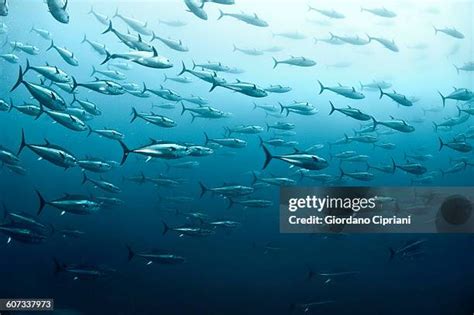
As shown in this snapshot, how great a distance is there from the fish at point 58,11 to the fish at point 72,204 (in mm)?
915

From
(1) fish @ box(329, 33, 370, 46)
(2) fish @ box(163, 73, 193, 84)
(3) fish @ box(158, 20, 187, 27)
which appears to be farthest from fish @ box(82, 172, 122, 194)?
(1) fish @ box(329, 33, 370, 46)

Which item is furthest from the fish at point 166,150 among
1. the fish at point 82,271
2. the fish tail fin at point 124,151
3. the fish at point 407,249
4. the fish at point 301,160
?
the fish at point 407,249

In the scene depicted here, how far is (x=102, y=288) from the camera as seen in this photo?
7.94 feet

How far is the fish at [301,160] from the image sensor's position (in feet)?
7.78

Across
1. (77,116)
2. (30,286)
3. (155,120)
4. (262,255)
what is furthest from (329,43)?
(30,286)

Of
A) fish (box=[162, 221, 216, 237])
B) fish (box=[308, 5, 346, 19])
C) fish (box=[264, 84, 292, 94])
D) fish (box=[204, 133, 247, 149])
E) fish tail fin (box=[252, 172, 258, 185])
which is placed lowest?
fish (box=[162, 221, 216, 237])

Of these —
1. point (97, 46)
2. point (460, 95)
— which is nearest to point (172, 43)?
point (97, 46)

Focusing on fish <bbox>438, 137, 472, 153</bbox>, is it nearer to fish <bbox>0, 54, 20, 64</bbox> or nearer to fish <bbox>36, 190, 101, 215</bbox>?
fish <bbox>36, 190, 101, 215</bbox>

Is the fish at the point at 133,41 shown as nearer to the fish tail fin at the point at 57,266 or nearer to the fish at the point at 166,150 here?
the fish at the point at 166,150

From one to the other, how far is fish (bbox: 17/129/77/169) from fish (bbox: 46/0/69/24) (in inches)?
24.3

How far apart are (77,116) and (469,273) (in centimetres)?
222

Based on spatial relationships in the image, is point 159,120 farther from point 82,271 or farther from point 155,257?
point 82,271

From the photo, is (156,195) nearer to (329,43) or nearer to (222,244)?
(222,244)

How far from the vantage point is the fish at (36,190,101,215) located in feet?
7.84
